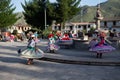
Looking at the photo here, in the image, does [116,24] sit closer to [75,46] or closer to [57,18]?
[57,18]

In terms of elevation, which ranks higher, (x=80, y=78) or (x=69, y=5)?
(x=69, y=5)

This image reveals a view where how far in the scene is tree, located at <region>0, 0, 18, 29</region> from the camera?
65125mm

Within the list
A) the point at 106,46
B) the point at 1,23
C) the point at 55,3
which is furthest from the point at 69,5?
the point at 106,46

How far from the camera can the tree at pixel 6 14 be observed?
65.1 m

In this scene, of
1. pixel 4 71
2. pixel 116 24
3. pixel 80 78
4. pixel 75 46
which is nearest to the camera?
pixel 80 78

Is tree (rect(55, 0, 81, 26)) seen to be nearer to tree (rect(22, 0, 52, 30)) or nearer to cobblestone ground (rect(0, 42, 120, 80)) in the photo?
tree (rect(22, 0, 52, 30))

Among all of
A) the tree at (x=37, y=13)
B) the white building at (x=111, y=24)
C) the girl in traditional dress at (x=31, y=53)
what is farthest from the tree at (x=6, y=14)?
the girl in traditional dress at (x=31, y=53)

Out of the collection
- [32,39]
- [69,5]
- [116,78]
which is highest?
[69,5]

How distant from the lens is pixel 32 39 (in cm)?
1716

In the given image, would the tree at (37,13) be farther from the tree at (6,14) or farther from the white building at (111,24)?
the white building at (111,24)

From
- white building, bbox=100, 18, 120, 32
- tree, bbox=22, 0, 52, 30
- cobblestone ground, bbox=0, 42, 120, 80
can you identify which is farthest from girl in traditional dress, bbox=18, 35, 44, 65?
white building, bbox=100, 18, 120, 32

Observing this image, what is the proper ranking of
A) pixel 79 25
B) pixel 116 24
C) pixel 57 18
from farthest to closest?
pixel 79 25, pixel 116 24, pixel 57 18

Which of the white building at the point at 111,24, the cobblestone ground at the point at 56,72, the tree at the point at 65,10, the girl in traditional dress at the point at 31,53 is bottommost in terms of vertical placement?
the cobblestone ground at the point at 56,72

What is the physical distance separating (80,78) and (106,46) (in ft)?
22.3
